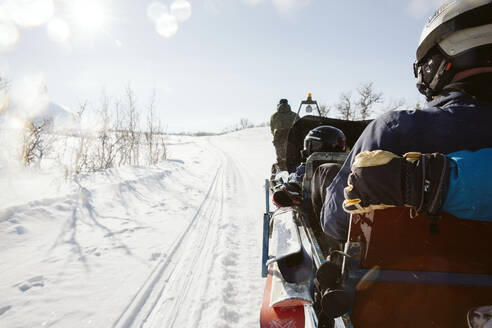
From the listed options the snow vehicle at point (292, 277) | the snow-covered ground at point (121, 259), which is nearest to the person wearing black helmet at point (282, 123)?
the snow-covered ground at point (121, 259)

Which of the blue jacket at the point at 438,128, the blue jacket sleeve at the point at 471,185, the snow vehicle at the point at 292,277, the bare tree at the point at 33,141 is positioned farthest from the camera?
the bare tree at the point at 33,141

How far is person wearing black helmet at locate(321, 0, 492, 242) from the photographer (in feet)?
2.87

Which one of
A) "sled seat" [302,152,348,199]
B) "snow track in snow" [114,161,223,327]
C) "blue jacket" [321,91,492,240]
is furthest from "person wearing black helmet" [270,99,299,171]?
"blue jacket" [321,91,492,240]

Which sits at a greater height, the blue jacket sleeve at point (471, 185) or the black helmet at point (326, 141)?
the black helmet at point (326, 141)

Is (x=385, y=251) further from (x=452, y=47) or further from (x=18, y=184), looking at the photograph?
(x=18, y=184)

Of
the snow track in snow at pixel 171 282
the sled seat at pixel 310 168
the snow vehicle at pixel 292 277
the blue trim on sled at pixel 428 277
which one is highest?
the sled seat at pixel 310 168

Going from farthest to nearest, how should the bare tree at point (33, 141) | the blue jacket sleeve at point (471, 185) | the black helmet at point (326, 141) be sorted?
1. the bare tree at point (33, 141)
2. the black helmet at point (326, 141)
3. the blue jacket sleeve at point (471, 185)

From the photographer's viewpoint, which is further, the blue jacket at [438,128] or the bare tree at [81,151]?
the bare tree at [81,151]

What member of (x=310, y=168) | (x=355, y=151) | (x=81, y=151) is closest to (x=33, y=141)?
(x=81, y=151)

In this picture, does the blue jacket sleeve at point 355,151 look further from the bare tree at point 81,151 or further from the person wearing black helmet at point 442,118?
the bare tree at point 81,151

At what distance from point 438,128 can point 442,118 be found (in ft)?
0.14

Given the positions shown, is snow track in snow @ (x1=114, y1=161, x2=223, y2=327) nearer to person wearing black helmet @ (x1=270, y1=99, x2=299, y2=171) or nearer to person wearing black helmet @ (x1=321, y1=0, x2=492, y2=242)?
person wearing black helmet @ (x1=321, y1=0, x2=492, y2=242)

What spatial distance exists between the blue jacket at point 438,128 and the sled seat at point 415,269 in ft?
0.94

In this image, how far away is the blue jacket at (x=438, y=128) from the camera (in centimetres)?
94
